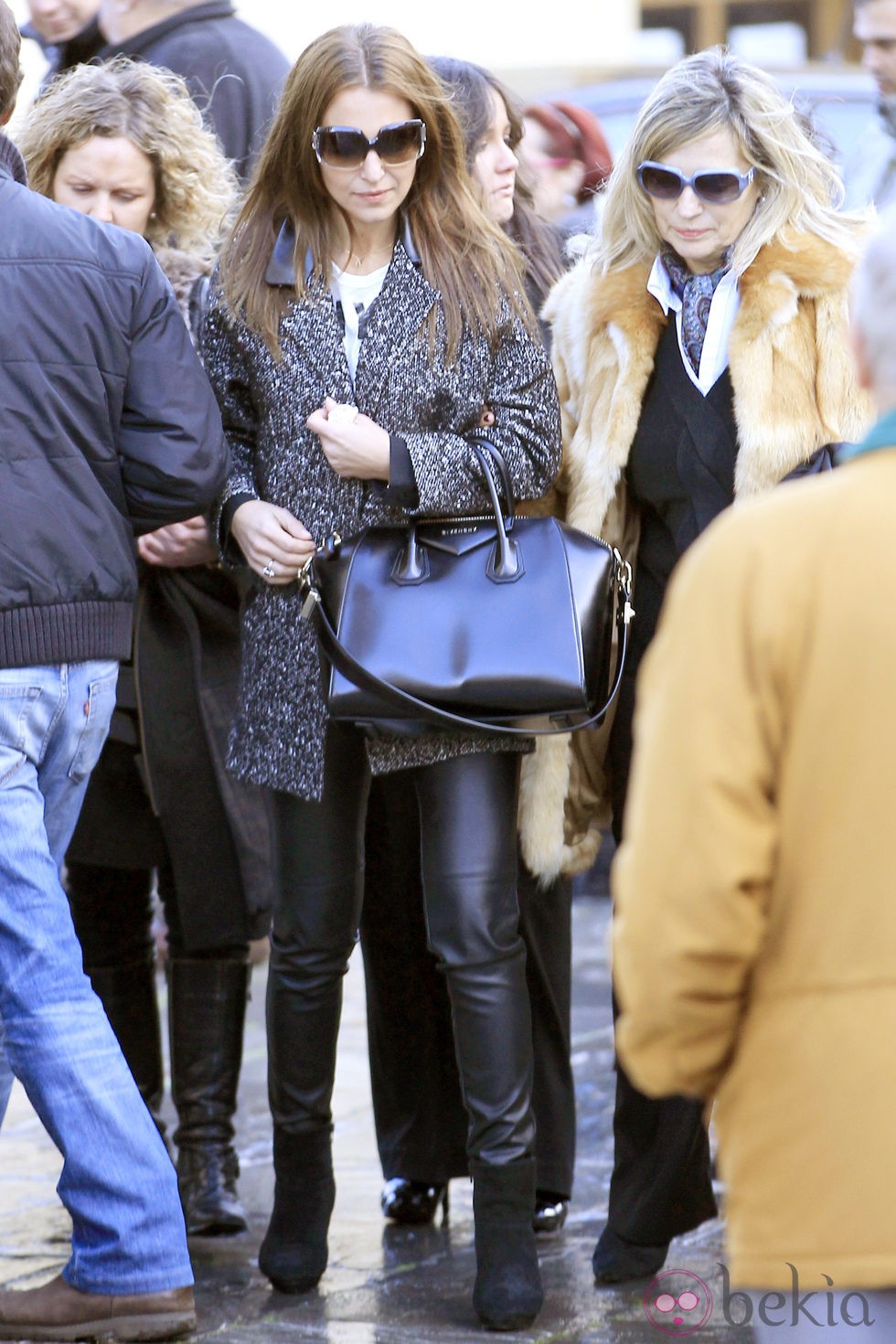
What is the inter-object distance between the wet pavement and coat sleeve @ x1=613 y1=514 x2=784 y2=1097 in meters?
1.61

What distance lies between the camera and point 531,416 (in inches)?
133

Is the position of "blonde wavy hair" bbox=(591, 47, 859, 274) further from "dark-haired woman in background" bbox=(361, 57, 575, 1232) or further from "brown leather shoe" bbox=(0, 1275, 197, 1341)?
"brown leather shoe" bbox=(0, 1275, 197, 1341)

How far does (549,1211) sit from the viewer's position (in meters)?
3.79

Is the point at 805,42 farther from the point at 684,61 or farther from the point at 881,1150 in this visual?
the point at 881,1150

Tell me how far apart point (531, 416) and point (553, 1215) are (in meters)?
1.59

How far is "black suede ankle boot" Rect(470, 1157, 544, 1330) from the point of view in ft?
10.6

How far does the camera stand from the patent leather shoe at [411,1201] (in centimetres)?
388

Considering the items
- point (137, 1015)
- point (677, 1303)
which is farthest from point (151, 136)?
point (677, 1303)

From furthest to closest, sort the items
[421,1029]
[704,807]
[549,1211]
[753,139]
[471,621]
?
1. [421,1029]
2. [549,1211]
3. [753,139]
4. [471,621]
5. [704,807]

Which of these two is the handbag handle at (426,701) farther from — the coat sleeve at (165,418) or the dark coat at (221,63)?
the dark coat at (221,63)

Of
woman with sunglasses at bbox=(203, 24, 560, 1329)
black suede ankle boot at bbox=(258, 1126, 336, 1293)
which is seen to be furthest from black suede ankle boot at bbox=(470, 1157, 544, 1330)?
black suede ankle boot at bbox=(258, 1126, 336, 1293)

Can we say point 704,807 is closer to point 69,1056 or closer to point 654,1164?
point 69,1056

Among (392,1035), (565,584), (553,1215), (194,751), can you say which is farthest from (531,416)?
(553,1215)

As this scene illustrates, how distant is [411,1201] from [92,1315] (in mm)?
904
